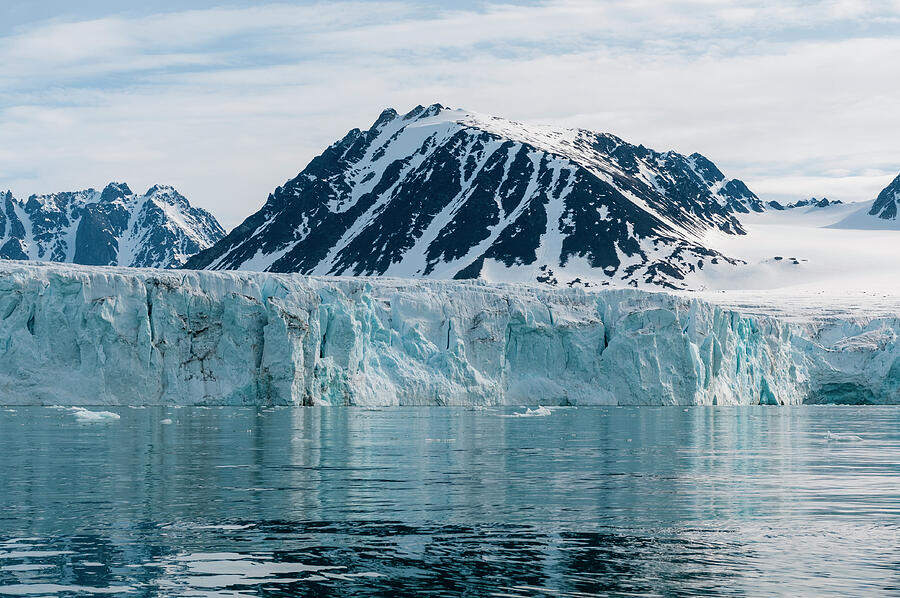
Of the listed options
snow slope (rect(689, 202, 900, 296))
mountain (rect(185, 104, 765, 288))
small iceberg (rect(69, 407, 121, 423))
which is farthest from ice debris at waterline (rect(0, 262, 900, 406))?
mountain (rect(185, 104, 765, 288))

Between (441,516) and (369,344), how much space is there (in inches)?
1662

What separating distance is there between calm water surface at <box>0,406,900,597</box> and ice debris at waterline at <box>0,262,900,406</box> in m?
19.7

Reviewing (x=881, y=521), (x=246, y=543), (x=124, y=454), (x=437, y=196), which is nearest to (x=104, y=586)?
(x=246, y=543)

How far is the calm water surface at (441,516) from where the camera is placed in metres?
13.3

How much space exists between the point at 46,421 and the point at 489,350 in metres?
28.2

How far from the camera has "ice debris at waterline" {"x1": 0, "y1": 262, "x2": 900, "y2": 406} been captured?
5391cm

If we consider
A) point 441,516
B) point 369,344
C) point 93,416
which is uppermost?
point 369,344

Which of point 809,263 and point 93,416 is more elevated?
point 809,263

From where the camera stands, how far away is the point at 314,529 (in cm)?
1678

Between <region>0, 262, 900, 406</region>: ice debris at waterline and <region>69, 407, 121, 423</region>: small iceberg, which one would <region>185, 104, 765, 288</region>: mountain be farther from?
<region>69, 407, 121, 423</region>: small iceberg

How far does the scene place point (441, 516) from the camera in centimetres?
1812

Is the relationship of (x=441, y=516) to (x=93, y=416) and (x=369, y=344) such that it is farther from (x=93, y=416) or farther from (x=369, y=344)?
(x=369, y=344)

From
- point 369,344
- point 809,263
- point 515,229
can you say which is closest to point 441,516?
point 369,344

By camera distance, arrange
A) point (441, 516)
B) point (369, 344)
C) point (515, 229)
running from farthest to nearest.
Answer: point (515, 229), point (369, 344), point (441, 516)
